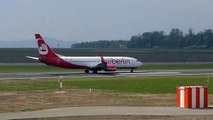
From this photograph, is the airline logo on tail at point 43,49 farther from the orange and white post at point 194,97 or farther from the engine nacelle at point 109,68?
the orange and white post at point 194,97

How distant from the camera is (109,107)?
26.7 metres

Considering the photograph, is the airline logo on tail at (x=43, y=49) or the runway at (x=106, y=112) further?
the airline logo on tail at (x=43, y=49)

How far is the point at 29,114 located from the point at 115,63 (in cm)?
5954

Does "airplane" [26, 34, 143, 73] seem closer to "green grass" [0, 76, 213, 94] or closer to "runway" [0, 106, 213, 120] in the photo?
"green grass" [0, 76, 213, 94]

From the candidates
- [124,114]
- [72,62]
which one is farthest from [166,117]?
[72,62]

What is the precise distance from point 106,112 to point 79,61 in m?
58.2

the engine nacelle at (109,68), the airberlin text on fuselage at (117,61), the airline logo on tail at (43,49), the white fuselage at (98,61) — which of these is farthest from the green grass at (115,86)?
the airberlin text on fuselage at (117,61)

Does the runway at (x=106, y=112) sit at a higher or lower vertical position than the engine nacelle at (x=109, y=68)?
higher

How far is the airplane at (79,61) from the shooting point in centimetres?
7956

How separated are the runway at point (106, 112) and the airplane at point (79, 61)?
53.5 m

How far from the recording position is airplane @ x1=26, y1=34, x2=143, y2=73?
79.6 metres

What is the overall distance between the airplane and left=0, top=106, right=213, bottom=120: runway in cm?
5351

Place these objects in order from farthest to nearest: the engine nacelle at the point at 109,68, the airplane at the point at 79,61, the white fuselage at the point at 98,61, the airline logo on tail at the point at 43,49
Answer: the white fuselage at the point at 98,61
the engine nacelle at the point at 109,68
the airplane at the point at 79,61
the airline logo on tail at the point at 43,49

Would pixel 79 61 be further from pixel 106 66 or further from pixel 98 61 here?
pixel 106 66
